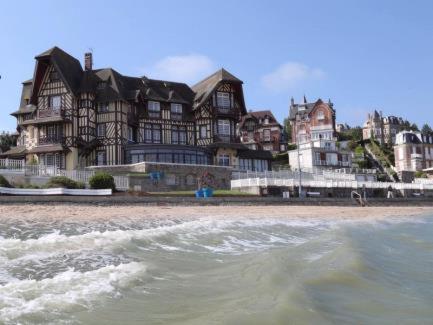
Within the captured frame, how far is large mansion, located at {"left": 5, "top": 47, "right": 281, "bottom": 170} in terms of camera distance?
1833 inches

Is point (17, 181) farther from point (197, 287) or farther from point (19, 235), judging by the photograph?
point (197, 287)

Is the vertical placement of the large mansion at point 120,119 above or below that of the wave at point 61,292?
above

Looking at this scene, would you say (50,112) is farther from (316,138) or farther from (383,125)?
(383,125)

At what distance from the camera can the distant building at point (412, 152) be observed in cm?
8544

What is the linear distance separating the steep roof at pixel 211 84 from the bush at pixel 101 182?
70.5ft

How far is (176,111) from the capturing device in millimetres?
53094

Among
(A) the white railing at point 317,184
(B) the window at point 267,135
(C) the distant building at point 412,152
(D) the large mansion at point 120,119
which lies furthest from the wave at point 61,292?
(C) the distant building at point 412,152

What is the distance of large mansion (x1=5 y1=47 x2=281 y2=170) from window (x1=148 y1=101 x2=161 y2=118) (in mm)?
105

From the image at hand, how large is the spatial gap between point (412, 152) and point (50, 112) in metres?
62.9

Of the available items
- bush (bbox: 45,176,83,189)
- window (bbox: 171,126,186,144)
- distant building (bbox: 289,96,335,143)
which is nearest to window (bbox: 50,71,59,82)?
window (bbox: 171,126,186,144)

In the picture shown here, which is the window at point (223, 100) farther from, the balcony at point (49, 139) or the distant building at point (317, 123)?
the distant building at point (317, 123)

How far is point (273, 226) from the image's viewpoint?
70.8 feet

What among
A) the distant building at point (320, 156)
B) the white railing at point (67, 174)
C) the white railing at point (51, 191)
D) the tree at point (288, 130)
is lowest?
the white railing at point (51, 191)

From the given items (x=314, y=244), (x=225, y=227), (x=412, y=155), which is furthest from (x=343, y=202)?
(x=412, y=155)
